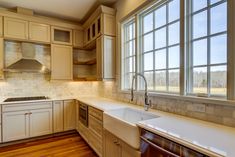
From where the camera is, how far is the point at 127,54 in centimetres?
292

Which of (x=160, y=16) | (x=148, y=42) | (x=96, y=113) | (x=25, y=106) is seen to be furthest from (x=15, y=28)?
(x=160, y=16)

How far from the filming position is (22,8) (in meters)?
3.23

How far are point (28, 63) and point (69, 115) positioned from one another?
1.52m

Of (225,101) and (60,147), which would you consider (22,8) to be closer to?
(60,147)

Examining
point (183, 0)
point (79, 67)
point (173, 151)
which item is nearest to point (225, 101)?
point (173, 151)

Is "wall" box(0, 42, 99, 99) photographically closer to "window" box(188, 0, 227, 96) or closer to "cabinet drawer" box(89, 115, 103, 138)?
"cabinet drawer" box(89, 115, 103, 138)

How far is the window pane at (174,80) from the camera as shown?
6.37ft

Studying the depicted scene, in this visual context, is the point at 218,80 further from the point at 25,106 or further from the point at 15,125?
the point at 15,125

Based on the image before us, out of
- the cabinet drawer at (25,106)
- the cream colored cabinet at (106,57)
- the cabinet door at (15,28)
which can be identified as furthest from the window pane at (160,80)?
the cabinet door at (15,28)

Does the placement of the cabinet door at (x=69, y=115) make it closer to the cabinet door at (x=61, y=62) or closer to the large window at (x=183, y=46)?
the cabinet door at (x=61, y=62)

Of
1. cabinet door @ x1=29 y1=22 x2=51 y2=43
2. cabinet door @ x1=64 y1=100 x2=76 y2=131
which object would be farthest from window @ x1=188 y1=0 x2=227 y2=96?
cabinet door @ x1=29 y1=22 x2=51 y2=43

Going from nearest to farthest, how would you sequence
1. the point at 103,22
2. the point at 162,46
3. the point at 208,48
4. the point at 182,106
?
the point at 208,48
the point at 182,106
the point at 162,46
the point at 103,22

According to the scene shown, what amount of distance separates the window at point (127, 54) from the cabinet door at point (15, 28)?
219 cm

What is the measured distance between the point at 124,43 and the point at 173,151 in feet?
7.36
